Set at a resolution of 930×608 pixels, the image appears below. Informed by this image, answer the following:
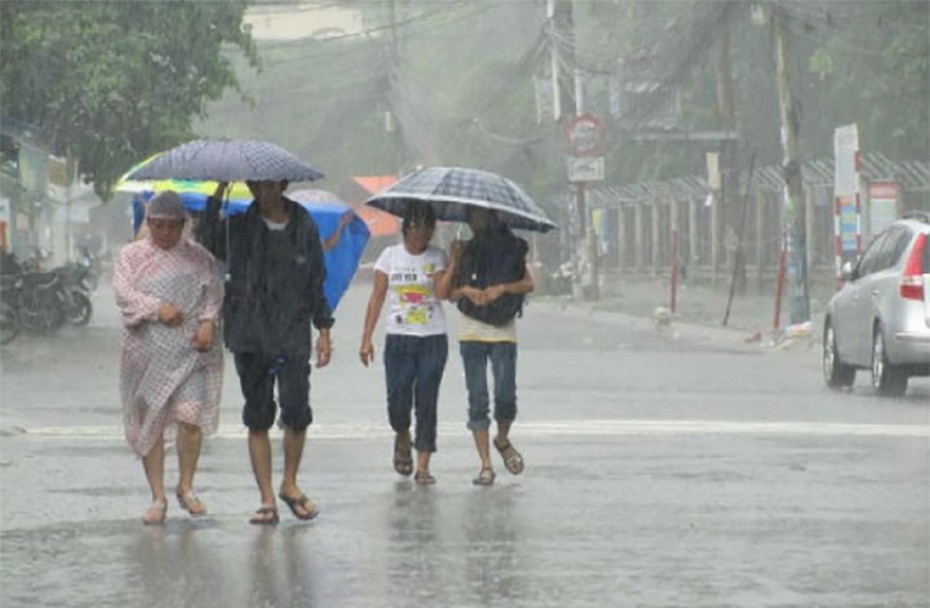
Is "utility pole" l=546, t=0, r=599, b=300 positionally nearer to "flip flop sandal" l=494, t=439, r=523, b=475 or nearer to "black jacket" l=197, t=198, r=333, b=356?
"flip flop sandal" l=494, t=439, r=523, b=475

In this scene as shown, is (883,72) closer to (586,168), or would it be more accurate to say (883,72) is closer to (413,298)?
(586,168)

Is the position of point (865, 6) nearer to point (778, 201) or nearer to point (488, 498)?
point (778, 201)

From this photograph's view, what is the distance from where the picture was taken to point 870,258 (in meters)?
23.8

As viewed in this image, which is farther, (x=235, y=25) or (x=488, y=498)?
(x=235, y=25)

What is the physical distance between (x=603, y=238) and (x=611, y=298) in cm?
1764

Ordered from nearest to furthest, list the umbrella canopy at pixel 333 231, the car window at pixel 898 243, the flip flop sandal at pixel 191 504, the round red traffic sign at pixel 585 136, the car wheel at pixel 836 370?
the flip flop sandal at pixel 191 504
the umbrella canopy at pixel 333 231
the car window at pixel 898 243
the car wheel at pixel 836 370
the round red traffic sign at pixel 585 136

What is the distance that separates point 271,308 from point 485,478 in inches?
88.5

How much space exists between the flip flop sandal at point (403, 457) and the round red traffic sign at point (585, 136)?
110ft

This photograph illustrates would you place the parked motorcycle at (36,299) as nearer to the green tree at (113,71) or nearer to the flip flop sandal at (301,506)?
the green tree at (113,71)

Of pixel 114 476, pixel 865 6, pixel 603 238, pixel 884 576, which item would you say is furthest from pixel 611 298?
pixel 884 576

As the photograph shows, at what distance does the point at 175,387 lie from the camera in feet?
39.9

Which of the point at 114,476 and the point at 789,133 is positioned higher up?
the point at 789,133

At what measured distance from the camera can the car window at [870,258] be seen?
23594mm

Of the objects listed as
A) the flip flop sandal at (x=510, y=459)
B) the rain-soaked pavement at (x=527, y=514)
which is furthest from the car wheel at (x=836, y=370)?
the flip flop sandal at (x=510, y=459)
